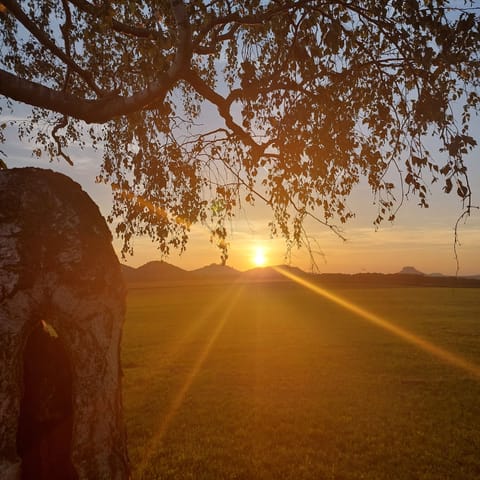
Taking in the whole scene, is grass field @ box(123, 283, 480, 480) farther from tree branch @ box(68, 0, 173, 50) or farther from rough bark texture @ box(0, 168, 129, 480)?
tree branch @ box(68, 0, 173, 50)

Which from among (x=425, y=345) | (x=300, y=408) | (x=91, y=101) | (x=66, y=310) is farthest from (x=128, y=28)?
(x=425, y=345)

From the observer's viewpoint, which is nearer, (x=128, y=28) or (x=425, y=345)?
(x=128, y=28)

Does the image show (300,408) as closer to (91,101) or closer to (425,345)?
(91,101)

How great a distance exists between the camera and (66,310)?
4207 millimetres

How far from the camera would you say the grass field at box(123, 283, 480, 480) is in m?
9.80

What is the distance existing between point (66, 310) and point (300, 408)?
10.9m

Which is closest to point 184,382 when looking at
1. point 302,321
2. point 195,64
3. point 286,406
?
point 286,406

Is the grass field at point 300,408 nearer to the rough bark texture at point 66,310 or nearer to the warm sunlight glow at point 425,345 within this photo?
the warm sunlight glow at point 425,345

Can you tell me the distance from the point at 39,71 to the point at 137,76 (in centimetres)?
257

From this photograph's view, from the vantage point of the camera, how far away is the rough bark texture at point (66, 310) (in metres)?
3.98

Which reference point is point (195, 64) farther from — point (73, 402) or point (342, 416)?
point (342, 416)

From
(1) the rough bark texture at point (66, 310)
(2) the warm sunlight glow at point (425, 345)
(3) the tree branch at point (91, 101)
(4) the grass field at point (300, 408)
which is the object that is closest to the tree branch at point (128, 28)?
(3) the tree branch at point (91, 101)

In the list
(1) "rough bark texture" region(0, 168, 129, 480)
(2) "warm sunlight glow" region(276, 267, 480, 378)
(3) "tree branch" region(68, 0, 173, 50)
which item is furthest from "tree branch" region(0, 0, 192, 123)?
(2) "warm sunlight glow" region(276, 267, 480, 378)

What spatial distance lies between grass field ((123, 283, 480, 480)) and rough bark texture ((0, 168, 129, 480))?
225 inches
